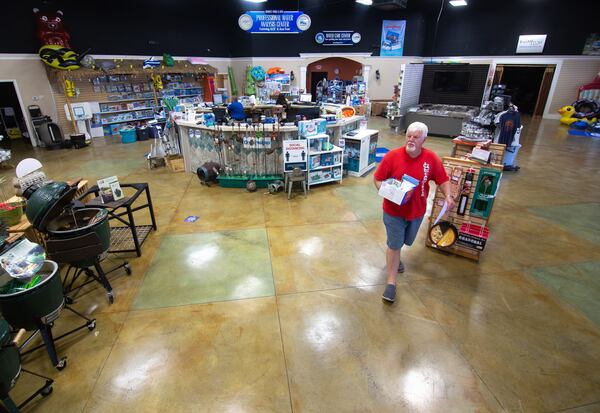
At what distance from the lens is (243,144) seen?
21.2ft

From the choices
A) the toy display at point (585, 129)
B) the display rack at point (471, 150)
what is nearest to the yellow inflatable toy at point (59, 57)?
the display rack at point (471, 150)

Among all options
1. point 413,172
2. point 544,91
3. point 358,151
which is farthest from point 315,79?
point 413,172

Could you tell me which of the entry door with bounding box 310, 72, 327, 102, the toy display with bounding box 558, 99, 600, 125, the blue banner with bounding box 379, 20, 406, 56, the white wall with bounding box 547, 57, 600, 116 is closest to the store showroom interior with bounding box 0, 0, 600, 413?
the toy display with bounding box 558, 99, 600, 125

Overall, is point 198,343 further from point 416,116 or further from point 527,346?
point 416,116

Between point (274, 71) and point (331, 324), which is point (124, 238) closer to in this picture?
point (331, 324)

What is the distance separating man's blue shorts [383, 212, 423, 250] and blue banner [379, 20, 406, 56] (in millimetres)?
14699

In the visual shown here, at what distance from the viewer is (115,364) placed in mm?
2750

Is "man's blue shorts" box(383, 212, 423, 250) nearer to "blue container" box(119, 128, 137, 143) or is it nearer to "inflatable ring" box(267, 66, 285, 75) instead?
"blue container" box(119, 128, 137, 143)

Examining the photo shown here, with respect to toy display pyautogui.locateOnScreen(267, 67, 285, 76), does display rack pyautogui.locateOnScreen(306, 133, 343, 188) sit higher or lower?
lower

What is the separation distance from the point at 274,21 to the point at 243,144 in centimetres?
701

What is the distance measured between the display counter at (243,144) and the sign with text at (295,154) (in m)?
0.58

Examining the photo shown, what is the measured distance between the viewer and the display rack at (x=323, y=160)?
6215mm

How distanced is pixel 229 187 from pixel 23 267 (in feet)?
14.3

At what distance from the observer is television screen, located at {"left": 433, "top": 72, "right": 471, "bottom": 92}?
11289 millimetres
